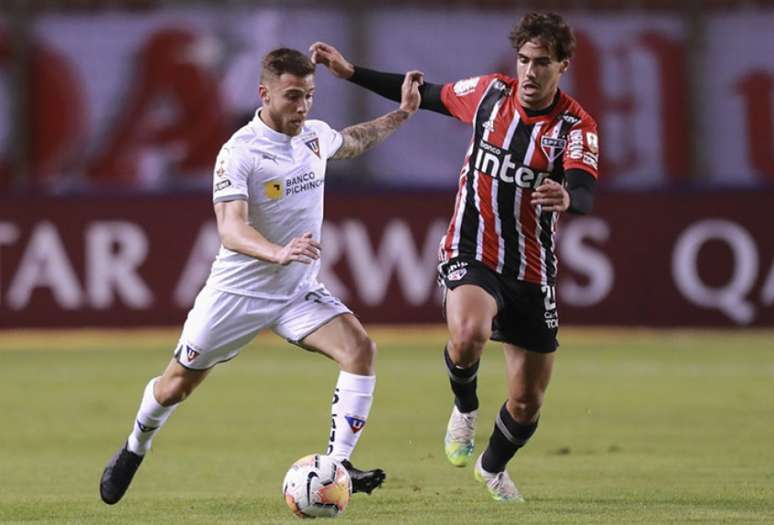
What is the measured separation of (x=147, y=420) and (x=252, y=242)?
1332 mm

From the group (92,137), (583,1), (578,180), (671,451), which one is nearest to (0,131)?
(92,137)

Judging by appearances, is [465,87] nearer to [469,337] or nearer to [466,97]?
[466,97]

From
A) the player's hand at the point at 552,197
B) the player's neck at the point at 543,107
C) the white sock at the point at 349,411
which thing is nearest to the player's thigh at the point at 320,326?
the white sock at the point at 349,411

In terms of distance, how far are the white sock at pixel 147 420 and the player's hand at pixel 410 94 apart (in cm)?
194

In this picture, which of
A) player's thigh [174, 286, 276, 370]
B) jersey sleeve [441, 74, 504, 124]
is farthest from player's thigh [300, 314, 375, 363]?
jersey sleeve [441, 74, 504, 124]

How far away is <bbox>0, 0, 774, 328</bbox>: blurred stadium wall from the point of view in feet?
64.3

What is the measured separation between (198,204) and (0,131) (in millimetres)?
3194

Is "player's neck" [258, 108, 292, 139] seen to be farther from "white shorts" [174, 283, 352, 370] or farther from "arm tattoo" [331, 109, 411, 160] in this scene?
"white shorts" [174, 283, 352, 370]

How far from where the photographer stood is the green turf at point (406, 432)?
349 inches

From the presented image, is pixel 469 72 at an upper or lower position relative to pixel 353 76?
lower

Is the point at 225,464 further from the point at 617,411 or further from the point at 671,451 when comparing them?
the point at 617,411

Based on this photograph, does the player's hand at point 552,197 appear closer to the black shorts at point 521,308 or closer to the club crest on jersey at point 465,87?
the black shorts at point 521,308

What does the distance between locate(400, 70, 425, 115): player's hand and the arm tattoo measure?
4cm

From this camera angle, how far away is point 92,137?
21578mm
